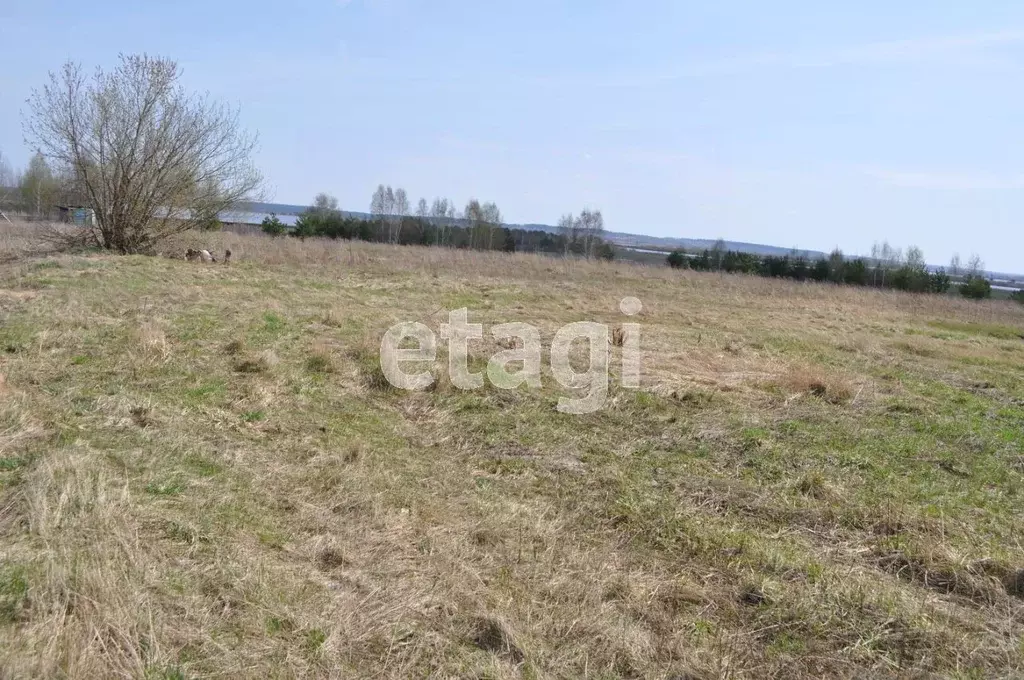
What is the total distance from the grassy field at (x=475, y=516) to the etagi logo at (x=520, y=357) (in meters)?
0.26

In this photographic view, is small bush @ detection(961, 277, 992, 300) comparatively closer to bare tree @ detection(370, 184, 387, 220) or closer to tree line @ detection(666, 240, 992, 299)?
tree line @ detection(666, 240, 992, 299)

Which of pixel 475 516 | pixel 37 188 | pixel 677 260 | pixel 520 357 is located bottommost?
pixel 475 516

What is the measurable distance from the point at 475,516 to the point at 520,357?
15.3ft

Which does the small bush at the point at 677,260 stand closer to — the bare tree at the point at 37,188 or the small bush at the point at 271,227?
the small bush at the point at 271,227

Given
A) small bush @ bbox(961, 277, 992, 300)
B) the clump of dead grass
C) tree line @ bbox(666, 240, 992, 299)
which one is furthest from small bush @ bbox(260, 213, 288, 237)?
small bush @ bbox(961, 277, 992, 300)

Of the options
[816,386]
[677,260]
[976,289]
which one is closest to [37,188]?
[677,260]

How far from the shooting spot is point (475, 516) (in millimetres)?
4273

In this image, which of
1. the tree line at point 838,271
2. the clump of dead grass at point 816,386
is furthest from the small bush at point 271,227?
the clump of dead grass at point 816,386

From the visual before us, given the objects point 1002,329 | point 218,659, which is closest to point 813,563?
point 218,659

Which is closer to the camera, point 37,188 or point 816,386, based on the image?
point 816,386

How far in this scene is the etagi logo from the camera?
7352mm

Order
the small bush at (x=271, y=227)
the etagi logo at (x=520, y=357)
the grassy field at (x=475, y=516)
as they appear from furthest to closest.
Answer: the small bush at (x=271, y=227) < the etagi logo at (x=520, y=357) < the grassy field at (x=475, y=516)

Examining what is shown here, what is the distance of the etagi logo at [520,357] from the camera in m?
7.35

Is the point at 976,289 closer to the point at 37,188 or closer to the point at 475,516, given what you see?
the point at 475,516
